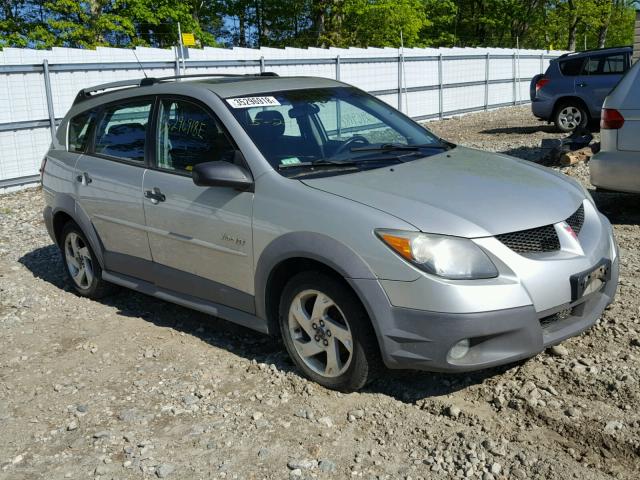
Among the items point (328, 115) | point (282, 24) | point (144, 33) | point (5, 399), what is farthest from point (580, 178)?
point (282, 24)

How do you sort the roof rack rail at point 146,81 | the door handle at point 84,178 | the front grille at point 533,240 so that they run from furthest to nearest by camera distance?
the door handle at point 84,178, the roof rack rail at point 146,81, the front grille at point 533,240

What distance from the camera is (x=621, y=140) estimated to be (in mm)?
6844

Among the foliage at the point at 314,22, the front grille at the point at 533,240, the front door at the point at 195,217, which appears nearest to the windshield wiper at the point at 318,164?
the front door at the point at 195,217

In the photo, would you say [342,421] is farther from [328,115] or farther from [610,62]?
[610,62]

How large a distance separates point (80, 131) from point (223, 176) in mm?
2352

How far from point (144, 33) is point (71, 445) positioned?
1135 inches

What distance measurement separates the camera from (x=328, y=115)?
188 inches

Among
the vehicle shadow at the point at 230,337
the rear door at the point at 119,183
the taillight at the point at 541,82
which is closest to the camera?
the vehicle shadow at the point at 230,337

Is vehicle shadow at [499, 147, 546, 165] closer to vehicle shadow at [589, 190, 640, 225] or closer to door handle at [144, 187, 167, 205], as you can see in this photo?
vehicle shadow at [589, 190, 640, 225]

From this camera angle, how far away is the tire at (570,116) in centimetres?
1523

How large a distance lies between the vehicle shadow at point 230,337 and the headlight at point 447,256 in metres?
0.84

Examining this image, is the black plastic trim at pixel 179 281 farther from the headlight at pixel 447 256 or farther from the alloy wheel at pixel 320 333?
the headlight at pixel 447 256

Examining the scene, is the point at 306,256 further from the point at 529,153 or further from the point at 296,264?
the point at 529,153

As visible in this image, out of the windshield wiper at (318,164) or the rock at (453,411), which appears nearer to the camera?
the rock at (453,411)
